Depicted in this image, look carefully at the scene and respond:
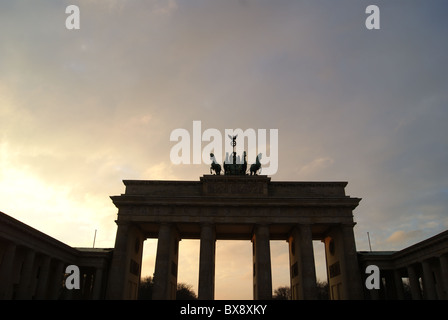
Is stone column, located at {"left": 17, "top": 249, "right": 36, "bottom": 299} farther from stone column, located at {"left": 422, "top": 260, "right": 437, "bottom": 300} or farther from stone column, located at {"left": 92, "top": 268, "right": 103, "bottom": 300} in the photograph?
stone column, located at {"left": 422, "top": 260, "right": 437, "bottom": 300}

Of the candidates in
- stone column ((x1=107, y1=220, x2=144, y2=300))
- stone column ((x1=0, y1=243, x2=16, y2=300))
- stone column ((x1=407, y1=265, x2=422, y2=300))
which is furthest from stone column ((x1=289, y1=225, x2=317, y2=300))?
stone column ((x1=0, y1=243, x2=16, y2=300))

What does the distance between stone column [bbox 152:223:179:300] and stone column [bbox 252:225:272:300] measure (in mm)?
11162

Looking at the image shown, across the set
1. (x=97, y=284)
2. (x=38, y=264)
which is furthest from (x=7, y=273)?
(x=97, y=284)

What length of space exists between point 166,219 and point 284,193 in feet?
52.9

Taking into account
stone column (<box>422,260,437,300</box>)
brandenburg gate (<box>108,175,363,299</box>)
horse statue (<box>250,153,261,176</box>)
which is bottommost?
stone column (<box>422,260,437,300</box>)

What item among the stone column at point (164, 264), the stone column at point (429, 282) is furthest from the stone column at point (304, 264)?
→ the stone column at point (164, 264)

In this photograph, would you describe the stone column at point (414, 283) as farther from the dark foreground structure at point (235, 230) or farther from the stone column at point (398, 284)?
the stone column at point (398, 284)

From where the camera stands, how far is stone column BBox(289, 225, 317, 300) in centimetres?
4044

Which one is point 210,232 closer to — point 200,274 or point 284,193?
point 200,274

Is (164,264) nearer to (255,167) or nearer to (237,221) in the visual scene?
(237,221)

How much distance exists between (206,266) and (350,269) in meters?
17.7

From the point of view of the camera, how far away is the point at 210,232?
43.0 meters
